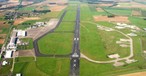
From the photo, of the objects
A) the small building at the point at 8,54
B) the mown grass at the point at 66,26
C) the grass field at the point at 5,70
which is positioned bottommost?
the grass field at the point at 5,70

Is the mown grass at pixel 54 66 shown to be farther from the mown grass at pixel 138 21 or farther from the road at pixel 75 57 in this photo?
the mown grass at pixel 138 21

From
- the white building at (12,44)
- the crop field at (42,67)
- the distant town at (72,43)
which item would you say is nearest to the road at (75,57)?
the distant town at (72,43)

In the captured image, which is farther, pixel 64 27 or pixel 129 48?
pixel 64 27

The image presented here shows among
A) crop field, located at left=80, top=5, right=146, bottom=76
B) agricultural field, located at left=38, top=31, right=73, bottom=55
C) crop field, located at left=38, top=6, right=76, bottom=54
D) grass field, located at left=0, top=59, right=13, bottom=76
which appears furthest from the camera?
crop field, located at left=38, top=6, right=76, bottom=54

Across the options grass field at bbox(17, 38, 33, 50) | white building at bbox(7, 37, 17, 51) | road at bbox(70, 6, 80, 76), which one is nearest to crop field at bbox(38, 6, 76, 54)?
road at bbox(70, 6, 80, 76)

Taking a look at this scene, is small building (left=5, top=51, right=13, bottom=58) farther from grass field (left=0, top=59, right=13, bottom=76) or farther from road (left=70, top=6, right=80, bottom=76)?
road (left=70, top=6, right=80, bottom=76)

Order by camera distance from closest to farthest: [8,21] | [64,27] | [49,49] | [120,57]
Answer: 1. [120,57]
2. [49,49]
3. [64,27]
4. [8,21]

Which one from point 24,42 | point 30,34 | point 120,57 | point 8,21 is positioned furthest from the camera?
point 8,21

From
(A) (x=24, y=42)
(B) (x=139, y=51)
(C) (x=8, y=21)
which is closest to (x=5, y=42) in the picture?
(A) (x=24, y=42)

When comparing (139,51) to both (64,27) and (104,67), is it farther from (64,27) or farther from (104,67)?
(64,27)
